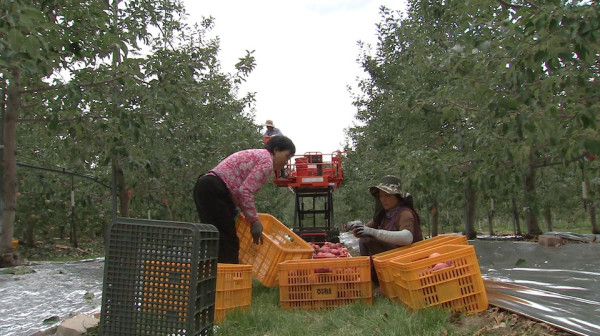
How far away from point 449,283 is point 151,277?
2086 millimetres

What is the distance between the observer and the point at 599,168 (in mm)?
7746

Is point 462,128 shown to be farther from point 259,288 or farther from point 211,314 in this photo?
point 211,314

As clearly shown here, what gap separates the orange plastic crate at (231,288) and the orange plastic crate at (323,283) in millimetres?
306

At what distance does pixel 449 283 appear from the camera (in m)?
3.60

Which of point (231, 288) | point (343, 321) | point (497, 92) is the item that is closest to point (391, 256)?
point (343, 321)

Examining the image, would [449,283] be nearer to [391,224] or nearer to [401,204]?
[391,224]

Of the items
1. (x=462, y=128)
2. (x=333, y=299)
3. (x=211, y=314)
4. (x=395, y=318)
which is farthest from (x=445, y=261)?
(x=462, y=128)

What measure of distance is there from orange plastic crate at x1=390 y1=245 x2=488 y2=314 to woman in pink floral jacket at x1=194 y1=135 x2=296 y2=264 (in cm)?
147

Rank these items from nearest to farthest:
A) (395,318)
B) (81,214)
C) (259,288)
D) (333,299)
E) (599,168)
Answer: (395,318), (333,299), (259,288), (599,168), (81,214)

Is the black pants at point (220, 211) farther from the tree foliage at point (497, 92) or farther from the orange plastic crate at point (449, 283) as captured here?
the tree foliage at point (497, 92)

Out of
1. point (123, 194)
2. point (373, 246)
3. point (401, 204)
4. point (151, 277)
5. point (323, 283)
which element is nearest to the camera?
point (151, 277)

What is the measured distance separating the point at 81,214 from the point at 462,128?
1074 cm

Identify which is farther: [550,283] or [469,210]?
[469,210]

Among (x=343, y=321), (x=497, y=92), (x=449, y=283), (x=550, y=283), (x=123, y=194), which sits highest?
(x=497, y=92)
